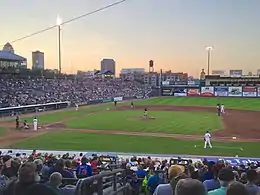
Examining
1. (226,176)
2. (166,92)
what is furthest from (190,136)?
(166,92)

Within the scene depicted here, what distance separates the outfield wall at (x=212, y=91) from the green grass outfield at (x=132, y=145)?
5810 centimetres

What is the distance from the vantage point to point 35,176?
4598 mm

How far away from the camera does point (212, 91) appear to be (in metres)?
85.8

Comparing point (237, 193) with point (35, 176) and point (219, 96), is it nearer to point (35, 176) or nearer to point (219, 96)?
point (35, 176)

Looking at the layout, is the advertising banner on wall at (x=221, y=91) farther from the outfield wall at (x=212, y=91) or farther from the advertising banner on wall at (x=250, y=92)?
the advertising banner on wall at (x=250, y=92)

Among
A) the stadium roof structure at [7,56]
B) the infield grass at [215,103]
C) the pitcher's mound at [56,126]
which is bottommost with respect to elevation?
the pitcher's mound at [56,126]

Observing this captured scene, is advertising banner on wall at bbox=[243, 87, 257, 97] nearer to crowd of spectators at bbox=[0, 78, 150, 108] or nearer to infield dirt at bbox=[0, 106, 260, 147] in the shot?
crowd of spectators at bbox=[0, 78, 150, 108]

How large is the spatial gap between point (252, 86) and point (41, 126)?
60.1 meters

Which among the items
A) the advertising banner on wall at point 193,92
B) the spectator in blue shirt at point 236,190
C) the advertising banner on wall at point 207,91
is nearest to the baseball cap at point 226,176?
the spectator in blue shirt at point 236,190

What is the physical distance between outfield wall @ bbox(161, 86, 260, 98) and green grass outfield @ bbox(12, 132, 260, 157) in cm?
5810

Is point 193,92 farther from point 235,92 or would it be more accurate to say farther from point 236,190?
point 236,190

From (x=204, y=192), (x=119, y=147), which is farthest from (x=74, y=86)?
(x=204, y=192)

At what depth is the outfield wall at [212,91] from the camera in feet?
269

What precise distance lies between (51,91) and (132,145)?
44.1m
